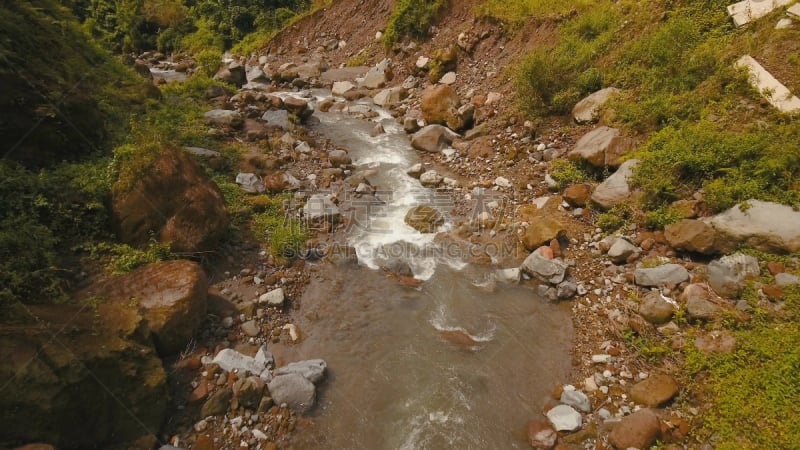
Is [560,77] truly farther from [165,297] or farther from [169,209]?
[165,297]

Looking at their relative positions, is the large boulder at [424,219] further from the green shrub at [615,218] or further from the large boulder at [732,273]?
the large boulder at [732,273]

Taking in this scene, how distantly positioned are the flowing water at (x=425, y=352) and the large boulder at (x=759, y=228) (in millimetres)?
2842

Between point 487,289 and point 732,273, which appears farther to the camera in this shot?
point 487,289

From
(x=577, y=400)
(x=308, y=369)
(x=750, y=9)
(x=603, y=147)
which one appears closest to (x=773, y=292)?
(x=577, y=400)

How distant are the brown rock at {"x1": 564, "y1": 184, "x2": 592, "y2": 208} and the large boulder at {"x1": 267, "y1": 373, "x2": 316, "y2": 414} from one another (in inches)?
256

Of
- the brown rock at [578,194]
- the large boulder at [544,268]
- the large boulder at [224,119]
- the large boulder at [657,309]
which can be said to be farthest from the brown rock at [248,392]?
the large boulder at [224,119]

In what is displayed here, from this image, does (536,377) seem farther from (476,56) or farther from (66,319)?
(476,56)

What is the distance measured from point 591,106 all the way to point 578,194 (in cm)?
316

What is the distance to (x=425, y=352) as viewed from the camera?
6406mm

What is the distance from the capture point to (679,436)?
4.81 meters

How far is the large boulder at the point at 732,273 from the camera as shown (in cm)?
591

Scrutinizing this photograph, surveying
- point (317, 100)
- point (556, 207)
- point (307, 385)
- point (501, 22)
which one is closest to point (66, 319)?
point (307, 385)

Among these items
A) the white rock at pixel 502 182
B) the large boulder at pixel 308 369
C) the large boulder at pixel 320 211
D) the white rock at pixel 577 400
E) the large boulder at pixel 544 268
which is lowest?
the white rock at pixel 577 400

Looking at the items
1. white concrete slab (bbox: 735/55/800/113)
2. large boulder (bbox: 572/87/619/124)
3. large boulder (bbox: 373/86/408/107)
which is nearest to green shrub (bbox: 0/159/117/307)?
large boulder (bbox: 373/86/408/107)
